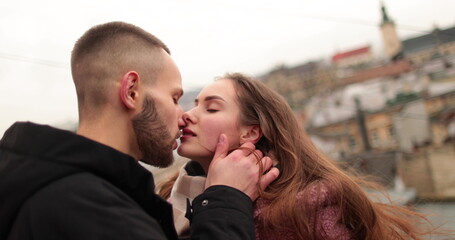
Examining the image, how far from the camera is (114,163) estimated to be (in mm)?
1271

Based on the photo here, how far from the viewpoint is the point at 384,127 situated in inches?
1262

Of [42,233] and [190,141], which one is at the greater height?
[42,233]

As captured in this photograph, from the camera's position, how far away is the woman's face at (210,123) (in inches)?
84.6

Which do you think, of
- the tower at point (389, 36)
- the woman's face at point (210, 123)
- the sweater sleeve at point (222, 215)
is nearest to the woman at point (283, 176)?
the woman's face at point (210, 123)

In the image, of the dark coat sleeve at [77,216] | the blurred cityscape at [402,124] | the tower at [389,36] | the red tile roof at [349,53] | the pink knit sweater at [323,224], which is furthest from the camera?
the red tile roof at [349,53]

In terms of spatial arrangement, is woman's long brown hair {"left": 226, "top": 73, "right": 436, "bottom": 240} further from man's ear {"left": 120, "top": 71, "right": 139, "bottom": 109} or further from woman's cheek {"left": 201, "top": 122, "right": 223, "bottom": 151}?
man's ear {"left": 120, "top": 71, "right": 139, "bottom": 109}

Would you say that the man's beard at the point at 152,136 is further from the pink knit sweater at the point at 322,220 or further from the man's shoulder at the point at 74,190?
the pink knit sweater at the point at 322,220

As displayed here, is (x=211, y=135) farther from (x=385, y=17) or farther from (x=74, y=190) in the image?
(x=385, y=17)

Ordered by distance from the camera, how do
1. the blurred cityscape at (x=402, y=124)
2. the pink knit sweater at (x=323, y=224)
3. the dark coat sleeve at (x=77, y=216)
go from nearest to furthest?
the dark coat sleeve at (x=77, y=216) < the pink knit sweater at (x=323, y=224) < the blurred cityscape at (x=402, y=124)

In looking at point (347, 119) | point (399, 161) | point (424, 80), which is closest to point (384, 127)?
point (347, 119)

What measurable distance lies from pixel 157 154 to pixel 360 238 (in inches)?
38.5

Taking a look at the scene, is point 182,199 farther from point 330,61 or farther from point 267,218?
point 330,61

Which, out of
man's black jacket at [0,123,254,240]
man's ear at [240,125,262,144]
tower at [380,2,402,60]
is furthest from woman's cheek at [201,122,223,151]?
tower at [380,2,402,60]

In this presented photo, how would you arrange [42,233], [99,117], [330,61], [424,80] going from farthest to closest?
[330,61] → [424,80] → [99,117] → [42,233]
